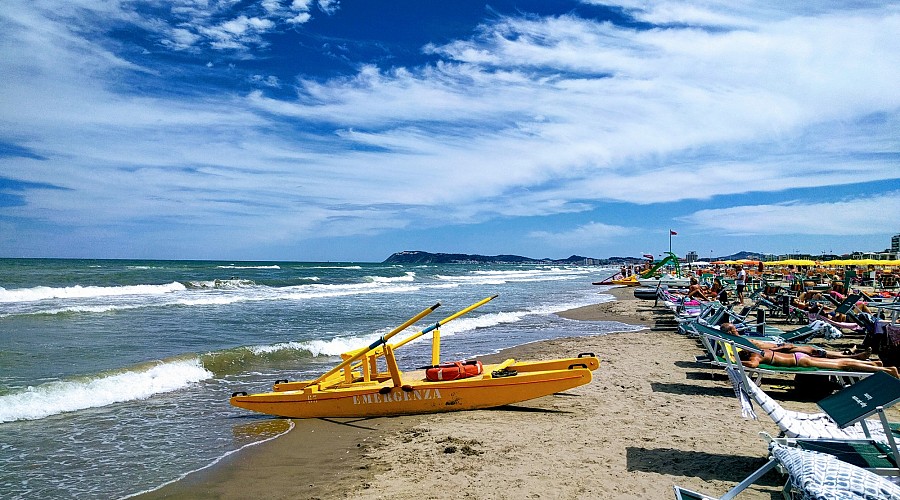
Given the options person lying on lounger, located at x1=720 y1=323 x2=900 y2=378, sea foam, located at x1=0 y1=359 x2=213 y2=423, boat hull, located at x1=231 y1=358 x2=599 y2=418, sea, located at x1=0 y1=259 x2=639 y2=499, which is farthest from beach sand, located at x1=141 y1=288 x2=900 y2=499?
sea foam, located at x1=0 y1=359 x2=213 y2=423

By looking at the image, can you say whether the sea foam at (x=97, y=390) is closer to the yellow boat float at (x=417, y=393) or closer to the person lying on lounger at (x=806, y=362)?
the yellow boat float at (x=417, y=393)

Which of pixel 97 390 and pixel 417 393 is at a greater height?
pixel 417 393

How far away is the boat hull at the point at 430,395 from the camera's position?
788 centimetres

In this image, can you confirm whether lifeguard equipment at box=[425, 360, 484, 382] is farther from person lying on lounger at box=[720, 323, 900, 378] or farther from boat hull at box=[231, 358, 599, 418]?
person lying on lounger at box=[720, 323, 900, 378]

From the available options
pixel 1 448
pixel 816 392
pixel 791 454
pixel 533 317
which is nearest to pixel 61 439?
pixel 1 448

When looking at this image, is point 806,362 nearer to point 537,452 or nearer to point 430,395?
point 537,452

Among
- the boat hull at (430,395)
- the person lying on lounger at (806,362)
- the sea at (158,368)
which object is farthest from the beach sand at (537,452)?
the sea at (158,368)

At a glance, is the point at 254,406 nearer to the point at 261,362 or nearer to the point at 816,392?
the point at 261,362

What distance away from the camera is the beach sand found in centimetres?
507

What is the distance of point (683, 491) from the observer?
3.82 m

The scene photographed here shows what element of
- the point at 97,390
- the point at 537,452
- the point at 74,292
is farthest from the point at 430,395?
the point at 74,292

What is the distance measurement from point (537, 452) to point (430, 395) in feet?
7.42

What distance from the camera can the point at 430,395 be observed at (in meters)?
7.91

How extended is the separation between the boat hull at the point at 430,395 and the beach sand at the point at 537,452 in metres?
0.15
